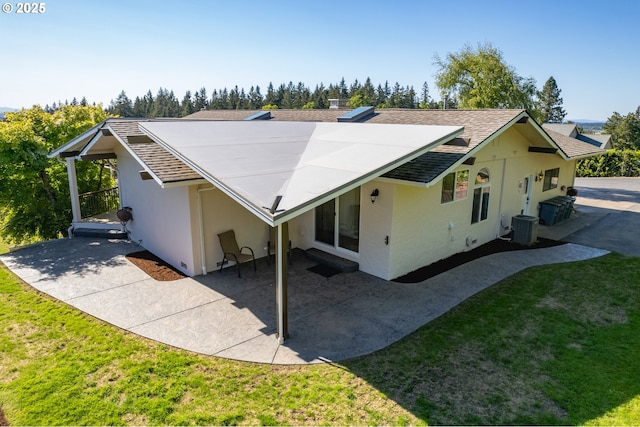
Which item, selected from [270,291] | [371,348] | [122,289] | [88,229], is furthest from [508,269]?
[88,229]

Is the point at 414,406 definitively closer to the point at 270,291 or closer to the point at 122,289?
the point at 270,291

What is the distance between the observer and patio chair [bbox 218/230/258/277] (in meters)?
9.88

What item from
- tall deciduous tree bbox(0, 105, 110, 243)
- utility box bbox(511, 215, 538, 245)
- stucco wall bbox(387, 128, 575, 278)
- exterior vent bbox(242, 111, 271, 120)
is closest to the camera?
stucco wall bbox(387, 128, 575, 278)

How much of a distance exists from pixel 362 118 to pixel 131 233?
32.1ft

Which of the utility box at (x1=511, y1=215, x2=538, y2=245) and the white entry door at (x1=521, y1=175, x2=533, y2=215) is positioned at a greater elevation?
the white entry door at (x1=521, y1=175, x2=533, y2=215)

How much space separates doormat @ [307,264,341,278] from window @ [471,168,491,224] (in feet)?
16.7

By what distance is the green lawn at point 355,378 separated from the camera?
16.5ft

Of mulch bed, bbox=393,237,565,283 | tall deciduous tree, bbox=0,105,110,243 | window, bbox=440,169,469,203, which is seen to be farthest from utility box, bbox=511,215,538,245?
tall deciduous tree, bbox=0,105,110,243

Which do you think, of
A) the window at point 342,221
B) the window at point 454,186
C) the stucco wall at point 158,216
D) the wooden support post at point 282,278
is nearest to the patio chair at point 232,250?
the stucco wall at point 158,216

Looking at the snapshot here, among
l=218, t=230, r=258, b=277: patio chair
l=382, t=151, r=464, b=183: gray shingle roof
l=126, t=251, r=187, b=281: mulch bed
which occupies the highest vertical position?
l=382, t=151, r=464, b=183: gray shingle roof

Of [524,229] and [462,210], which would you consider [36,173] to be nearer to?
[462,210]

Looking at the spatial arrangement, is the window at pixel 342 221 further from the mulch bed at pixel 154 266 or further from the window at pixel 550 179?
the window at pixel 550 179

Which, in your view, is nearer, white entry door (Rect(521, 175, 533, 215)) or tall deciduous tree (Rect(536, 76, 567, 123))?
white entry door (Rect(521, 175, 533, 215))

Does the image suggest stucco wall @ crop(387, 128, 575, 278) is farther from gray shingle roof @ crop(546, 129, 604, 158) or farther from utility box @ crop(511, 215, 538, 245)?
gray shingle roof @ crop(546, 129, 604, 158)
